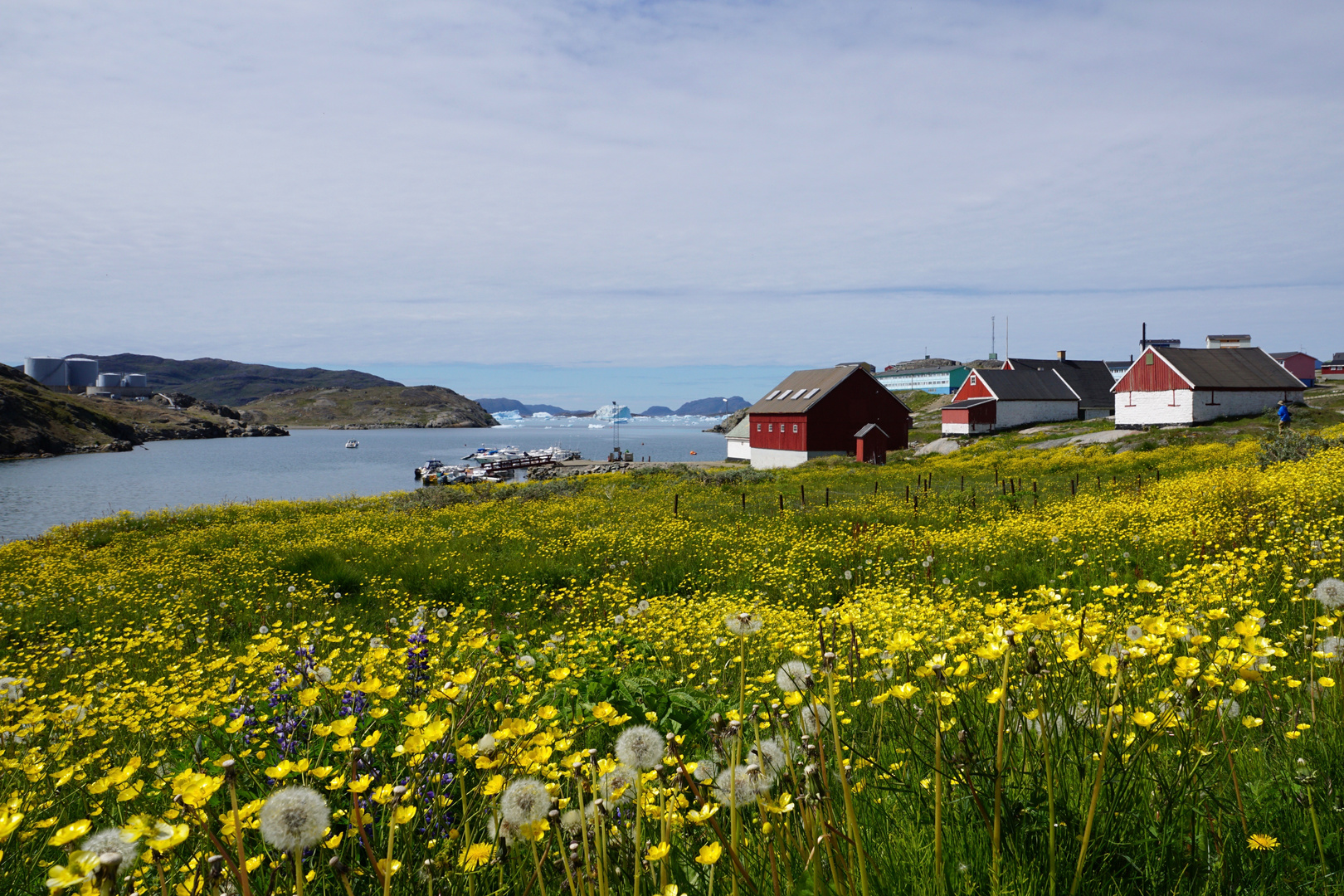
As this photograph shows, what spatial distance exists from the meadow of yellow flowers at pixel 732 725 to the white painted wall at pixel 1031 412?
193ft

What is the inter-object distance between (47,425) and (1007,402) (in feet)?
472

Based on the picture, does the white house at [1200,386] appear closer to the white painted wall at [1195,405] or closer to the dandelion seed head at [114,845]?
the white painted wall at [1195,405]

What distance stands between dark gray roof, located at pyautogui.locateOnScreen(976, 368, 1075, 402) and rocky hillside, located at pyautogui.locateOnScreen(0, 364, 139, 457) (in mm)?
130779

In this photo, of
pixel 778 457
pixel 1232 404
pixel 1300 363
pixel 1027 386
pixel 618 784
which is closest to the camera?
pixel 618 784

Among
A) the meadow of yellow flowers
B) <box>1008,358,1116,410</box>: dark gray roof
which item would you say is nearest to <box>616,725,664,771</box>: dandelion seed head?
the meadow of yellow flowers

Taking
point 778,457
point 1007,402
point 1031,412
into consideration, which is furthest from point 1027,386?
point 778,457

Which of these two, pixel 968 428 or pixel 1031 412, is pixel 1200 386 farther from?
pixel 1031 412

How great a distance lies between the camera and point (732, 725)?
6.59ft

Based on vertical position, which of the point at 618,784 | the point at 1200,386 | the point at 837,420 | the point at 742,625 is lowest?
the point at 618,784

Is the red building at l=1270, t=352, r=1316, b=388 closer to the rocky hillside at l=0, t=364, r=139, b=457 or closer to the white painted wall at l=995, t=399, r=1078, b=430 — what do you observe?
the white painted wall at l=995, t=399, r=1078, b=430

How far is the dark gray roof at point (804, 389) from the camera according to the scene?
5225 cm

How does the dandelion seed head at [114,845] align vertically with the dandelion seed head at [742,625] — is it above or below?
below

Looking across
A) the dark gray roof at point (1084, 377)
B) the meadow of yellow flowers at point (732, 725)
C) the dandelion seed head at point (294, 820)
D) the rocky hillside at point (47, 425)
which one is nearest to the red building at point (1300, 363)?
the dark gray roof at point (1084, 377)

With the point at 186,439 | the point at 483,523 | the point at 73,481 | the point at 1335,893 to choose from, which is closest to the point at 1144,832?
the point at 1335,893
